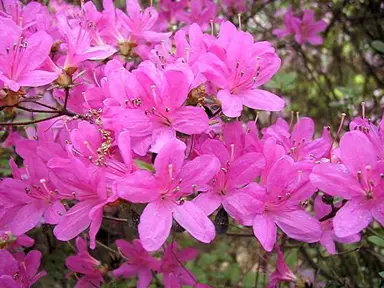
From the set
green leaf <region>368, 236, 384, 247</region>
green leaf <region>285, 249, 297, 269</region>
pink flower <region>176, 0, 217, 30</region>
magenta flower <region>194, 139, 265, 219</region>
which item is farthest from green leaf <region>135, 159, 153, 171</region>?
pink flower <region>176, 0, 217, 30</region>

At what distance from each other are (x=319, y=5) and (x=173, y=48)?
4.84 feet

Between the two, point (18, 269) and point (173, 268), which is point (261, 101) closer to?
point (173, 268)

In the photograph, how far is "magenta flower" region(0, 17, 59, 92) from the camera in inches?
47.9

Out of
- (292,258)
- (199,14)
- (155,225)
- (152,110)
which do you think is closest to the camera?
(155,225)

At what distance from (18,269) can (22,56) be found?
1.69ft

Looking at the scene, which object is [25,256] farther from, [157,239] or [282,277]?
[282,277]

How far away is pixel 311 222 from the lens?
1.17 m

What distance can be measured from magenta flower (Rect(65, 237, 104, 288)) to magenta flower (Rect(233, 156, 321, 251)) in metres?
0.56

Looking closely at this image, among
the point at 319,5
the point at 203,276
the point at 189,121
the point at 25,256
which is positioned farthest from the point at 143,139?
the point at 319,5

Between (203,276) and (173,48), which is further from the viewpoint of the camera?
(203,276)

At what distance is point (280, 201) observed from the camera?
3.86 feet

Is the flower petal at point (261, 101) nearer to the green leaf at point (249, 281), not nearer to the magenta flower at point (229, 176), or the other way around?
the magenta flower at point (229, 176)

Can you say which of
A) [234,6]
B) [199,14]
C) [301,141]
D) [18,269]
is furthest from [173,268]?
[234,6]

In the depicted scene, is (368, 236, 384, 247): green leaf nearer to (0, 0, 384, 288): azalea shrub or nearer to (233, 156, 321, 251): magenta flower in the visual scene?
(0, 0, 384, 288): azalea shrub
